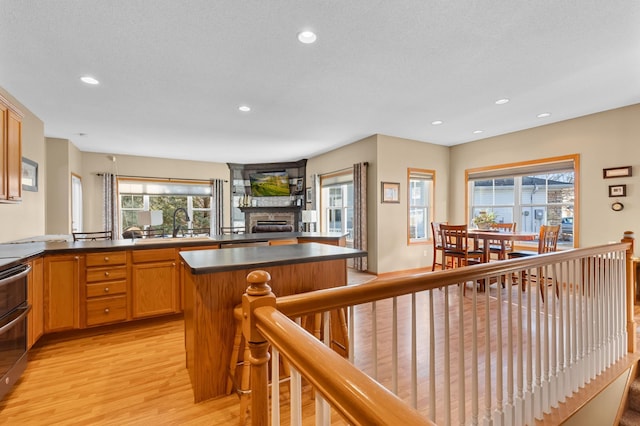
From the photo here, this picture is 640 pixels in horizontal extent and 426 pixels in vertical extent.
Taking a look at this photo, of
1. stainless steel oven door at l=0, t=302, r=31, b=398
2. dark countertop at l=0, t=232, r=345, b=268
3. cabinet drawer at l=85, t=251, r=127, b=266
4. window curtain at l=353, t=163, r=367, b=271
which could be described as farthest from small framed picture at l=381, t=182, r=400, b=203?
stainless steel oven door at l=0, t=302, r=31, b=398

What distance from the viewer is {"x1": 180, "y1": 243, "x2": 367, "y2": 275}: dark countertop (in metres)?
1.84

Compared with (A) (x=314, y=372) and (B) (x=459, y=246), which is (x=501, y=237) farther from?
(A) (x=314, y=372)

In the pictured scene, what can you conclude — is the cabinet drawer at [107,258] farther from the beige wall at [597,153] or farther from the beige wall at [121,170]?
the beige wall at [597,153]

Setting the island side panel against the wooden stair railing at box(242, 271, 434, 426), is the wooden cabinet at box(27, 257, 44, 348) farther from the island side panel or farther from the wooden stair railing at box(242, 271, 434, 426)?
the wooden stair railing at box(242, 271, 434, 426)

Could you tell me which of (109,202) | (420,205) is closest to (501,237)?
(420,205)

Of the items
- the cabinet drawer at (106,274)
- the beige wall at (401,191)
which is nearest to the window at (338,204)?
the beige wall at (401,191)

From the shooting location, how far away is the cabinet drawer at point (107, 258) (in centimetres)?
289

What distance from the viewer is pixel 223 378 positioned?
1.99 m

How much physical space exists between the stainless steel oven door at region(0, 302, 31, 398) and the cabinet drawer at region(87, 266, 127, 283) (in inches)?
24.9

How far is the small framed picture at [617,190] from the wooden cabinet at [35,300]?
21.9ft

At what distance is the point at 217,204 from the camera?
7719 mm

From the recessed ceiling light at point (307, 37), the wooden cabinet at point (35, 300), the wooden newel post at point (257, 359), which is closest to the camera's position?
the wooden newel post at point (257, 359)

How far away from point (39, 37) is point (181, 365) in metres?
2.83

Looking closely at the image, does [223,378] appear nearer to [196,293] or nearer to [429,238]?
[196,293]
